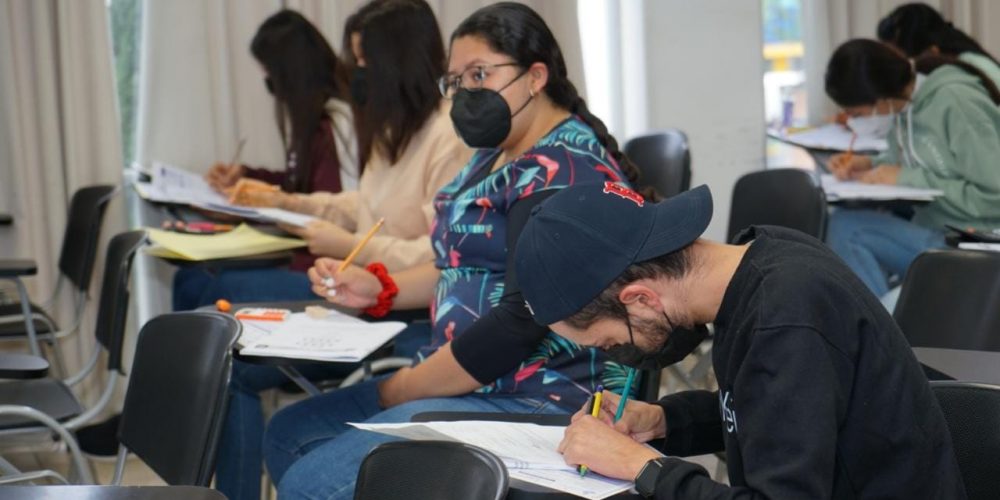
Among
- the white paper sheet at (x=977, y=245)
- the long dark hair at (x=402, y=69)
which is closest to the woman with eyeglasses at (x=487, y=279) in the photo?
the long dark hair at (x=402, y=69)

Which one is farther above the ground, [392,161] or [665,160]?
[392,161]

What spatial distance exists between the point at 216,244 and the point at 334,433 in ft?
3.12

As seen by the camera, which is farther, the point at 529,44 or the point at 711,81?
the point at 711,81

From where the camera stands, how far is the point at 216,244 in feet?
10.2

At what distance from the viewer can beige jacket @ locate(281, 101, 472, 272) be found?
2.85 m

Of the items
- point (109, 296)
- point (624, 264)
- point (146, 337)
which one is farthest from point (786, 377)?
point (109, 296)

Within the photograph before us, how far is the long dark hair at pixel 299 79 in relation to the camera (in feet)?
12.2

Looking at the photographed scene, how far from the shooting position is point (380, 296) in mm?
2547

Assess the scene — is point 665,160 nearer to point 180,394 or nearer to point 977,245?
point 977,245

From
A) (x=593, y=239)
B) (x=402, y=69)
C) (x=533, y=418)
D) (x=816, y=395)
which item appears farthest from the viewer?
(x=402, y=69)

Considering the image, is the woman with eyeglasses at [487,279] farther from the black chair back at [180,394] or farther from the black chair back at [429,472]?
the black chair back at [429,472]

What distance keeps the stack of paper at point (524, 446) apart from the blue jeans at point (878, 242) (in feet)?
7.91

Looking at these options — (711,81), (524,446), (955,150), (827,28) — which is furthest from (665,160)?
(524,446)

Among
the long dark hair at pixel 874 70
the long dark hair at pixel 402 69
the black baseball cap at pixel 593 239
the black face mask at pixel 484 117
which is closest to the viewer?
the black baseball cap at pixel 593 239
